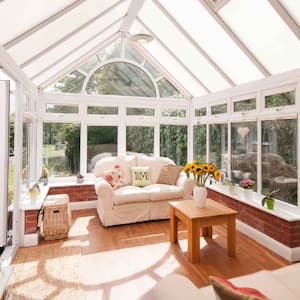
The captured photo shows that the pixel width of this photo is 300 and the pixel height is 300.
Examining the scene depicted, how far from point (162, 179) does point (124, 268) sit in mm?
2193

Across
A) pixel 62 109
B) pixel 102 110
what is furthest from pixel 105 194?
pixel 62 109

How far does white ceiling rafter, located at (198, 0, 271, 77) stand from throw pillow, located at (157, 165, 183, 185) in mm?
2240

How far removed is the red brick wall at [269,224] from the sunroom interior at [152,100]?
0.06 feet

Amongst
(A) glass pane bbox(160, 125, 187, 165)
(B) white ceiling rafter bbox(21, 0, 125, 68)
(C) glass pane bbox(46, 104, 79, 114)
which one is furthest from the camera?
(A) glass pane bbox(160, 125, 187, 165)

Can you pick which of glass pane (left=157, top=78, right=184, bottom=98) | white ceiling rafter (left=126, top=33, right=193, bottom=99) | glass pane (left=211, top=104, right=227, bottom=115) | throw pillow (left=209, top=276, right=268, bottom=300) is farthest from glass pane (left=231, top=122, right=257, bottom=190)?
throw pillow (left=209, top=276, right=268, bottom=300)

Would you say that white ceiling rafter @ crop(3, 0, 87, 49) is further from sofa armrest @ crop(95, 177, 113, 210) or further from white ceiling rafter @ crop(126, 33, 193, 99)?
white ceiling rafter @ crop(126, 33, 193, 99)

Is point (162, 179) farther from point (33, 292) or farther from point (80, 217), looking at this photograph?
point (33, 292)

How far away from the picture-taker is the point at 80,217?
427 centimetres

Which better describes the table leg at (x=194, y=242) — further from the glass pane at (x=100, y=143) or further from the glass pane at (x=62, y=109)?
the glass pane at (x=62, y=109)

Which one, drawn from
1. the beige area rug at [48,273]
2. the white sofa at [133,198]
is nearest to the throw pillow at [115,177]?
the white sofa at [133,198]

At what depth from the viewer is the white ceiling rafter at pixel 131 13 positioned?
3471 mm

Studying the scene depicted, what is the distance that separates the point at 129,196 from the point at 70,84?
2.79 m

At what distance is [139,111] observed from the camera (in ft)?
18.0

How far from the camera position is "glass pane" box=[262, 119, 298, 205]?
10.2 ft
